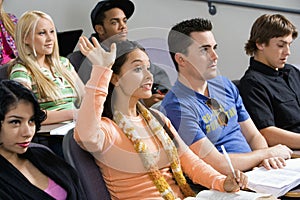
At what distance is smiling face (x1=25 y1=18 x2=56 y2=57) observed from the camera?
2.92 m

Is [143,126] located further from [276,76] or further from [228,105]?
[276,76]

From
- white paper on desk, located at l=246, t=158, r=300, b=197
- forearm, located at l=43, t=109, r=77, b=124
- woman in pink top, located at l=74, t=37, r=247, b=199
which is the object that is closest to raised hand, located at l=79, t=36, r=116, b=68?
woman in pink top, located at l=74, t=37, r=247, b=199

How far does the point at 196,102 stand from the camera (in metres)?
2.17

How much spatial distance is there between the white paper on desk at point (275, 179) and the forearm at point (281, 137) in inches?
16.3

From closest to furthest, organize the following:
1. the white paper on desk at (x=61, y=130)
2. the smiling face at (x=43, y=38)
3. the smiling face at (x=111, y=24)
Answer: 1. the white paper on desk at (x=61, y=130)
2. the smiling face at (x=43, y=38)
3. the smiling face at (x=111, y=24)

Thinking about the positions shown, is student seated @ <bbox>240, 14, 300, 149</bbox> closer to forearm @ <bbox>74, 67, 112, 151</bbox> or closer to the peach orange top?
the peach orange top

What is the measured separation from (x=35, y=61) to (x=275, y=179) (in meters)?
1.48

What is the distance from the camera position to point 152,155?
1856mm

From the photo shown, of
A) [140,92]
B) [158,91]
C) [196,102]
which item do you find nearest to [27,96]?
[140,92]

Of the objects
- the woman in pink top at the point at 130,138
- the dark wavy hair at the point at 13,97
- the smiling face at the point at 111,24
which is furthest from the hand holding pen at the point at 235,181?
the smiling face at the point at 111,24

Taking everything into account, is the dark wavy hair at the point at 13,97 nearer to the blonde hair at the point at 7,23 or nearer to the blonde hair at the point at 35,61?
the blonde hair at the point at 35,61

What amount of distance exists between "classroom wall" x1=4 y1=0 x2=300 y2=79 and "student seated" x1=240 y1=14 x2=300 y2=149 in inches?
34.7

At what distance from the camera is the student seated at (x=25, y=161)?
1596mm

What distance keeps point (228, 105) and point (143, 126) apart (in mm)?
521
